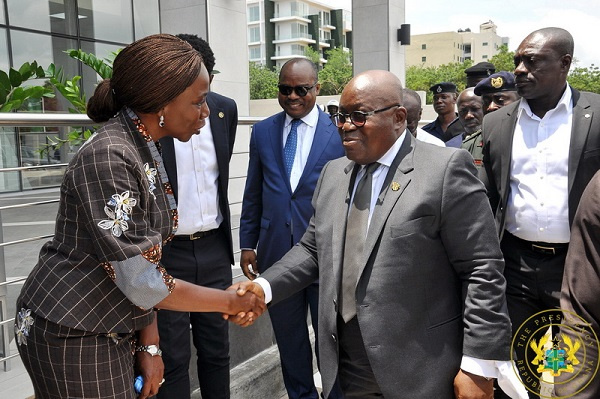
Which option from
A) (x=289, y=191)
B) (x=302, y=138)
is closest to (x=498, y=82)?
(x=302, y=138)

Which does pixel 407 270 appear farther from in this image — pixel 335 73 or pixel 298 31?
pixel 298 31

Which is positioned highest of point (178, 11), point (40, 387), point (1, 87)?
point (178, 11)

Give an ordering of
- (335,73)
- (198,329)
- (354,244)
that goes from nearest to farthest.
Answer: (354,244), (198,329), (335,73)

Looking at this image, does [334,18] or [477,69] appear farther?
[334,18]

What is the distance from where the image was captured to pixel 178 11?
29.7 feet

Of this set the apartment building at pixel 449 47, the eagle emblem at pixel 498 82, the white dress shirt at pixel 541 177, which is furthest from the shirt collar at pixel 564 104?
the apartment building at pixel 449 47

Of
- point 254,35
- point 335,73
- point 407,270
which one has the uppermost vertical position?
point 254,35

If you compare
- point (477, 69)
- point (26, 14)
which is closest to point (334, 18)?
point (26, 14)

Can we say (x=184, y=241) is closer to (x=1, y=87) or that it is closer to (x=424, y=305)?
(x=424, y=305)

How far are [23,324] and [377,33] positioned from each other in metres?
10.8

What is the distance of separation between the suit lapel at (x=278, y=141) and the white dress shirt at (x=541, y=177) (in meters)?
1.38

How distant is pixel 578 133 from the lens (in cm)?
304

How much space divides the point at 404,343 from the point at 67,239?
1277 millimetres

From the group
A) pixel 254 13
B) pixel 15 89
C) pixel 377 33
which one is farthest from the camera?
pixel 254 13
